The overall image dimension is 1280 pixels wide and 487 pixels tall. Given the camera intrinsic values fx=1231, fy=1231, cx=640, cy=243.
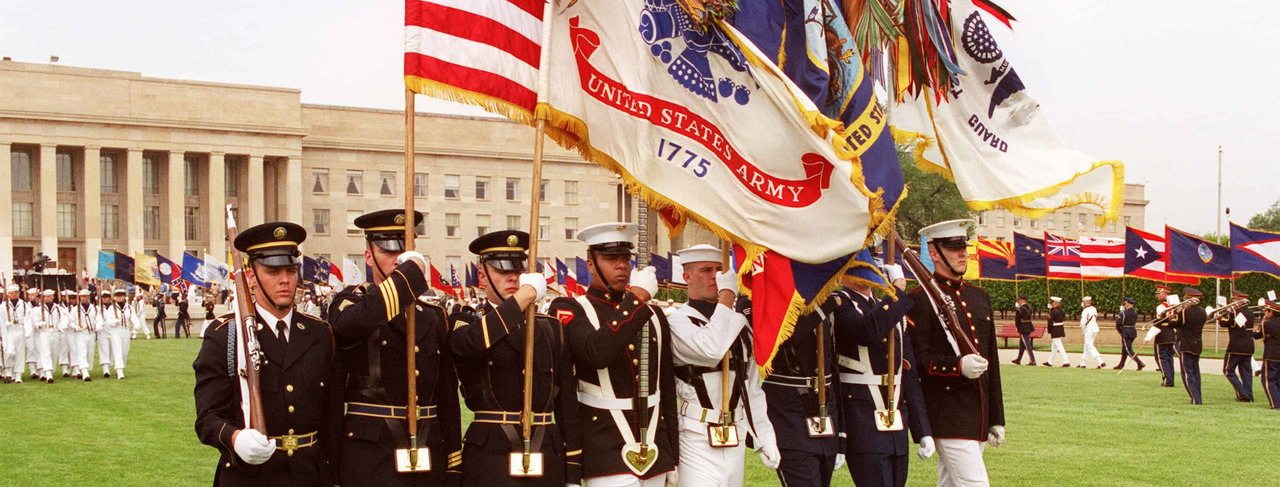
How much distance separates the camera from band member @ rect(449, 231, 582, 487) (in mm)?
6332

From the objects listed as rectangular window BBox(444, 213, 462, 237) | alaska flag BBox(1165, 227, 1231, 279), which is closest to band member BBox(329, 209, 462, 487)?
alaska flag BBox(1165, 227, 1231, 279)

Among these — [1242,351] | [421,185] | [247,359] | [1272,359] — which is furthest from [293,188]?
[247,359]

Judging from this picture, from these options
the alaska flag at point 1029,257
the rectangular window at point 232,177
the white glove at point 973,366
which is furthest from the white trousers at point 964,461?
the rectangular window at point 232,177

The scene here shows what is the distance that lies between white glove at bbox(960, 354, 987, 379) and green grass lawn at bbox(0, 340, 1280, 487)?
374 centimetres

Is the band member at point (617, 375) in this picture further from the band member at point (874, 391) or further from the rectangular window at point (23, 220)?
the rectangular window at point (23, 220)

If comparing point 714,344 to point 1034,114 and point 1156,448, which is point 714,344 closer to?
point 1034,114

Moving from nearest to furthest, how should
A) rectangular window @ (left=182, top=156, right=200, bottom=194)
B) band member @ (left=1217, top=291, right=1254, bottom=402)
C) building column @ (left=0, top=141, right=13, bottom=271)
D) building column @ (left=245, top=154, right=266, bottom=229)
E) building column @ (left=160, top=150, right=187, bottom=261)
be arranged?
band member @ (left=1217, top=291, right=1254, bottom=402)
building column @ (left=0, top=141, right=13, bottom=271)
building column @ (left=160, top=150, right=187, bottom=261)
building column @ (left=245, top=154, right=266, bottom=229)
rectangular window @ (left=182, top=156, right=200, bottom=194)

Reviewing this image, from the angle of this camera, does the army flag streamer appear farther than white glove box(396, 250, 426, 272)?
Yes

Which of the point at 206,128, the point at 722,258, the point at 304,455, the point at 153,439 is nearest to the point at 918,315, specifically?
the point at 722,258

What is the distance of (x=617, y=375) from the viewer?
6.84m

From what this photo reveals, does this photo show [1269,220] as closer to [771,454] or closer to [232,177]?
[232,177]

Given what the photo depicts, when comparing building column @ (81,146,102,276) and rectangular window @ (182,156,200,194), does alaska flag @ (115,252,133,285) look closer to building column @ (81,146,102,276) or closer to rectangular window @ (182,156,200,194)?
building column @ (81,146,102,276)

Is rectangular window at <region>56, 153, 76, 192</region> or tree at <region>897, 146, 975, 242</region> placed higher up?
Answer: rectangular window at <region>56, 153, 76, 192</region>

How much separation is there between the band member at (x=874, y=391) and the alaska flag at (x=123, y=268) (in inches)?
1689
